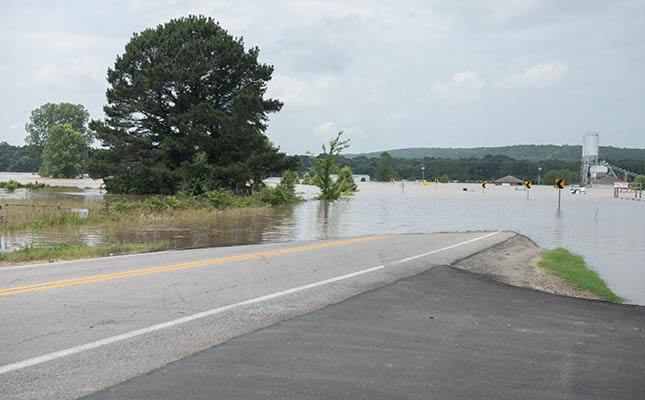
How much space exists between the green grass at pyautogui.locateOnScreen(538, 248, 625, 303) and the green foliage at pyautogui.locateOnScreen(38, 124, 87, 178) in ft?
344

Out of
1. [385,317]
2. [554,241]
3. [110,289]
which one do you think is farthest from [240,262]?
[554,241]

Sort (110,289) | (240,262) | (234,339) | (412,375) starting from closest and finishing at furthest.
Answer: (412,375)
(234,339)
(110,289)
(240,262)

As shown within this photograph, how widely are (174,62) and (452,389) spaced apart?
41088 millimetres

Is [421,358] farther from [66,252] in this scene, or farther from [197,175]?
[197,175]

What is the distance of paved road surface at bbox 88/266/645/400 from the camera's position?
5031 millimetres

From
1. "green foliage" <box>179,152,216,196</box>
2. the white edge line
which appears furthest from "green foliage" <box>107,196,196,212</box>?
the white edge line

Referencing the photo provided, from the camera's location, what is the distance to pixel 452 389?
16.7 feet

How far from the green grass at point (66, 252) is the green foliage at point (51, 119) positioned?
404 feet

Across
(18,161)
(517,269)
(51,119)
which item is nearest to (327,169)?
(517,269)

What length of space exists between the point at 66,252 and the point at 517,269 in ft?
39.9

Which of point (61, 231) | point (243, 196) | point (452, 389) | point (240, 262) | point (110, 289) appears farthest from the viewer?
point (243, 196)

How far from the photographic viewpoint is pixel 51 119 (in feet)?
434

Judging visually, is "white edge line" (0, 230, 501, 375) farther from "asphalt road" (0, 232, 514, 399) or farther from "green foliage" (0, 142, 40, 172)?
"green foliage" (0, 142, 40, 172)

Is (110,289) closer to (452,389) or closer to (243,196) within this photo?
(452,389)
